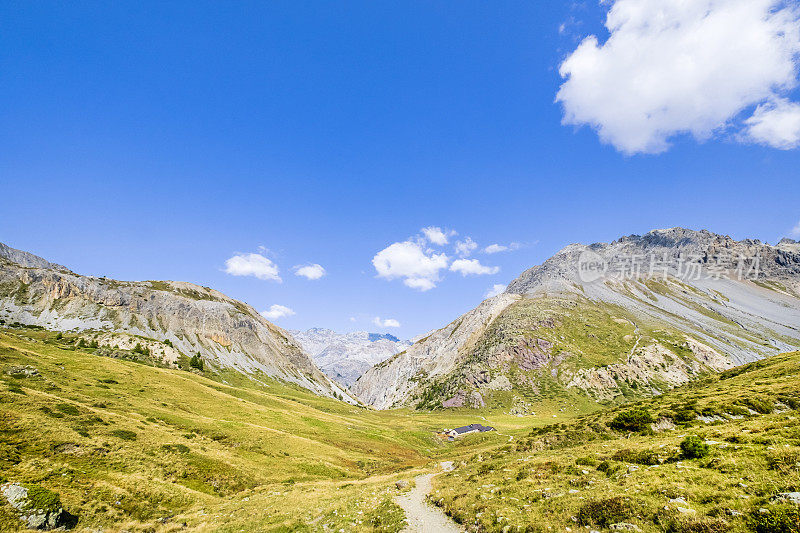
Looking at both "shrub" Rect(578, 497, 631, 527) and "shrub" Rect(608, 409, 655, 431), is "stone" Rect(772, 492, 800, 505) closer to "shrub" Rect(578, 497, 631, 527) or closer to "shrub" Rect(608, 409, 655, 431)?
"shrub" Rect(578, 497, 631, 527)

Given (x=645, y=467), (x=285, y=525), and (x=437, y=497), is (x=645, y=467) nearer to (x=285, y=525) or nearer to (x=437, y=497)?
(x=437, y=497)

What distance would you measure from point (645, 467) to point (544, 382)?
614 feet

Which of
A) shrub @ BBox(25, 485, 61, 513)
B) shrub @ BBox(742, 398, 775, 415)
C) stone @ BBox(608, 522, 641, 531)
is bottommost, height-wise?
shrub @ BBox(25, 485, 61, 513)

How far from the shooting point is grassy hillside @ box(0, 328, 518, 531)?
27.0 meters

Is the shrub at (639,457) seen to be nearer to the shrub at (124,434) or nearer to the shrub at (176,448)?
the shrub at (176,448)

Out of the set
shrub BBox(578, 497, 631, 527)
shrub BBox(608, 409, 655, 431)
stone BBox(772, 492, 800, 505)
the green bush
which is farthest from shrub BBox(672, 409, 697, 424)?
the green bush

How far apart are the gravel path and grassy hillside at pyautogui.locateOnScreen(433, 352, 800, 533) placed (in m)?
0.96

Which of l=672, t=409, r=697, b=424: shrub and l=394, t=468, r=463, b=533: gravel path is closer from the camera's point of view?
l=394, t=468, r=463, b=533: gravel path

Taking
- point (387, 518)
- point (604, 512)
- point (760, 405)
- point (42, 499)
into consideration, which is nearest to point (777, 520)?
A: point (604, 512)

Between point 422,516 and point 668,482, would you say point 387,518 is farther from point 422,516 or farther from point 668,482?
point 668,482

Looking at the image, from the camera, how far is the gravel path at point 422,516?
20705 mm

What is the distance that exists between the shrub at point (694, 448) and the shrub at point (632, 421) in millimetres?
16173

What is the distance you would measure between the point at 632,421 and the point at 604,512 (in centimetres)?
2764

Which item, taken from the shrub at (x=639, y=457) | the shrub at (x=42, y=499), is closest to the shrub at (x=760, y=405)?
the shrub at (x=639, y=457)
